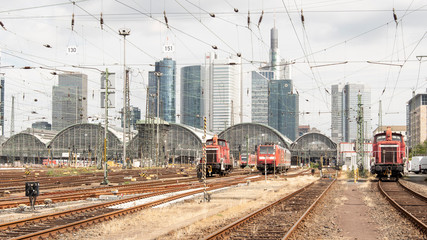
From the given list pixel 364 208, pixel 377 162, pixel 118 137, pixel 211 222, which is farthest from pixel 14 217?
pixel 118 137

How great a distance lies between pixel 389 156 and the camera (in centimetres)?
4419

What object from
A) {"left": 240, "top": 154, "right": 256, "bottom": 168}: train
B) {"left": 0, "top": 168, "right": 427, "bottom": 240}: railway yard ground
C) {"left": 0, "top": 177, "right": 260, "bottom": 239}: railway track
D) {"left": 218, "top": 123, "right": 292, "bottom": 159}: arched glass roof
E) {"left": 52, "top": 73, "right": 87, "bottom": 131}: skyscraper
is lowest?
{"left": 240, "top": 154, "right": 256, "bottom": 168}: train

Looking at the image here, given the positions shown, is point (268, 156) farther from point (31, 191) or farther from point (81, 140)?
point (81, 140)

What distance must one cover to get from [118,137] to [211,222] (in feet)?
417

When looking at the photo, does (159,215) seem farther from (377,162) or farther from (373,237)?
(377,162)

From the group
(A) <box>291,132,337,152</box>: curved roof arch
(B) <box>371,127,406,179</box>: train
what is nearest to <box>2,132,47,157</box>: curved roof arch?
(A) <box>291,132,337,152</box>: curved roof arch

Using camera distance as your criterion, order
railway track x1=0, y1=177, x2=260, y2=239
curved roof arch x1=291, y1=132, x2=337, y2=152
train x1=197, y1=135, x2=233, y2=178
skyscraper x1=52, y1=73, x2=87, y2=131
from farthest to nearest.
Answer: curved roof arch x1=291, y1=132, x2=337, y2=152 < skyscraper x1=52, y1=73, x2=87, y2=131 < train x1=197, y1=135, x2=233, y2=178 < railway track x1=0, y1=177, x2=260, y2=239

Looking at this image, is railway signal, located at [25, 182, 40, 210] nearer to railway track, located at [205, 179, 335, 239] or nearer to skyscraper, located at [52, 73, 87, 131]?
railway track, located at [205, 179, 335, 239]

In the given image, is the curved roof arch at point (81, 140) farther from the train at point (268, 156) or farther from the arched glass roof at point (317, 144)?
the train at point (268, 156)

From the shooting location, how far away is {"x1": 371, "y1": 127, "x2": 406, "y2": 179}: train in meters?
43.9

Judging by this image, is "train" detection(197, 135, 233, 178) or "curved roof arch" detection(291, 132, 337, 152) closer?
"train" detection(197, 135, 233, 178)

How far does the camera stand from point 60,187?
1339 inches

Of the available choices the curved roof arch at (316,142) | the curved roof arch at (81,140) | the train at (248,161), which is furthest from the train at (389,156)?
the curved roof arch at (81,140)

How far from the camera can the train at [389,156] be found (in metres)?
43.9
